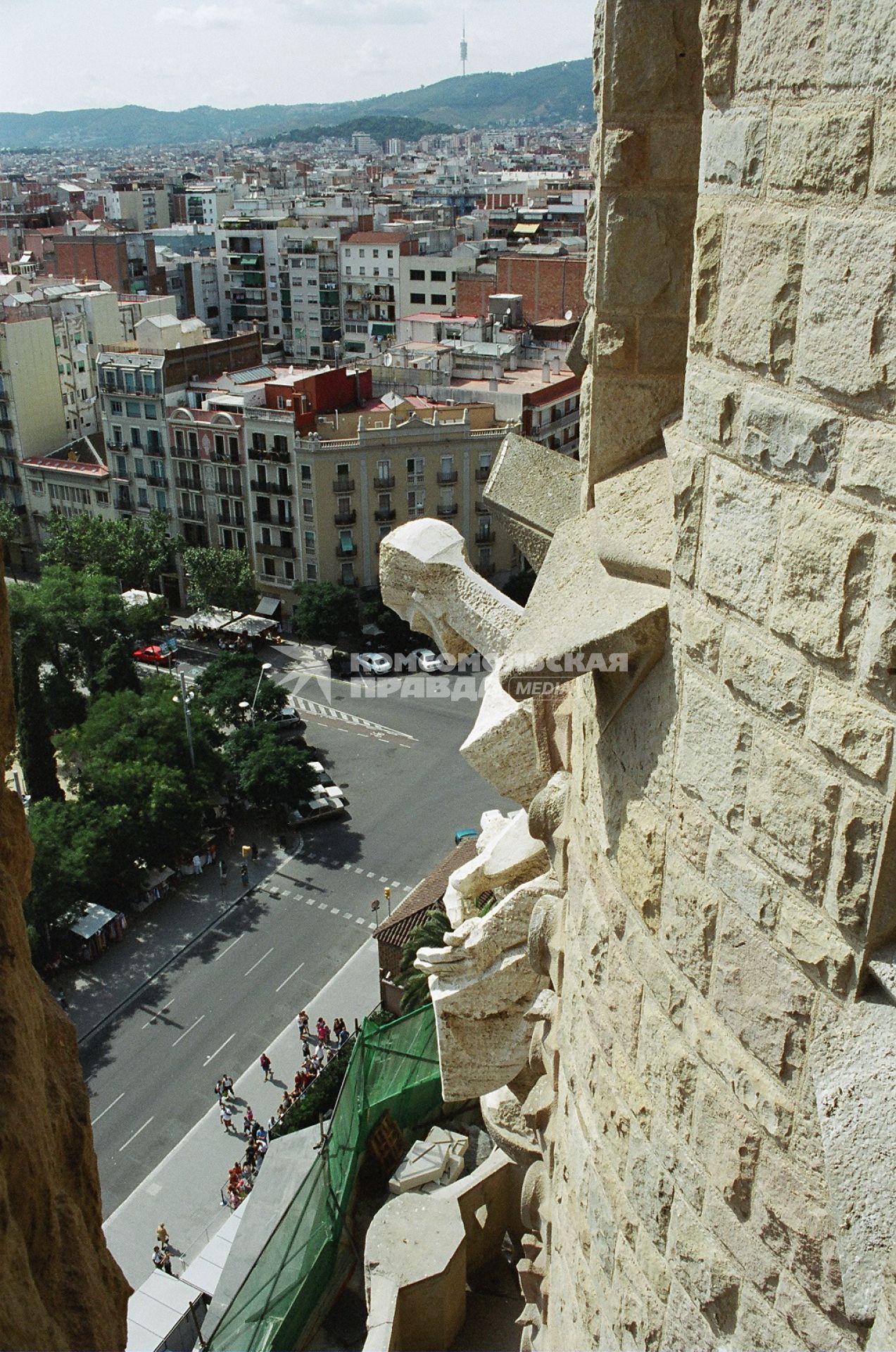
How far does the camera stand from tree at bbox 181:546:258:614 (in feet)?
128

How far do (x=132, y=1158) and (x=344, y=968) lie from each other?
5.76 meters

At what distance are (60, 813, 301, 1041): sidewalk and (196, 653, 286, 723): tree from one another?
149 inches

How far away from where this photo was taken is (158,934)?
24500mm

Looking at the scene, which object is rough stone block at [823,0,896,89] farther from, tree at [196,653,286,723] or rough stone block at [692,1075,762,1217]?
tree at [196,653,286,723]

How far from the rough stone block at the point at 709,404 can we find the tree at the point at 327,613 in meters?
35.4

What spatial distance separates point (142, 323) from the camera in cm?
4781

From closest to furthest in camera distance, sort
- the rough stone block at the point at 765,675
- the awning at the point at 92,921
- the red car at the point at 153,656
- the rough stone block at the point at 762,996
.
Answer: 1. the rough stone block at the point at 765,675
2. the rough stone block at the point at 762,996
3. the awning at the point at 92,921
4. the red car at the point at 153,656

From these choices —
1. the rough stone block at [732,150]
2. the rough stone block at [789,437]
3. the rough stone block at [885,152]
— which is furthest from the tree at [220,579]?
the rough stone block at [885,152]

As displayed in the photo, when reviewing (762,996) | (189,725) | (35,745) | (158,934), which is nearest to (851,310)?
(762,996)

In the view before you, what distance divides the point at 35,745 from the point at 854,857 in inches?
1077

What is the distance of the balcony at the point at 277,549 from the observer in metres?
40.5

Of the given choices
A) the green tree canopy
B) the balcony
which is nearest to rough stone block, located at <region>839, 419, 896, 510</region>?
the balcony

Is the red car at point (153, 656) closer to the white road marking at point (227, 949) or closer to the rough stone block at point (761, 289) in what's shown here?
the white road marking at point (227, 949)

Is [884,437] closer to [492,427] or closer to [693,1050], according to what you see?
[693,1050]
